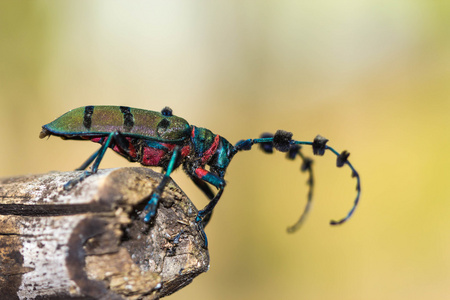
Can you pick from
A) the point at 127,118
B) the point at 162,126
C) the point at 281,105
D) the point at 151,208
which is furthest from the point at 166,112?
the point at 281,105

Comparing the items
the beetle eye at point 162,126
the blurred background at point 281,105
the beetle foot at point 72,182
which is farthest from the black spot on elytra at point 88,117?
the blurred background at point 281,105

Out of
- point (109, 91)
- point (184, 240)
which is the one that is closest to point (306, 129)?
point (109, 91)

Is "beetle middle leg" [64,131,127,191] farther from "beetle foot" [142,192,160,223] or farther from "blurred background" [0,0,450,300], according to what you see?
"blurred background" [0,0,450,300]

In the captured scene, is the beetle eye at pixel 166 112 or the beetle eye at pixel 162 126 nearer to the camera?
the beetle eye at pixel 162 126

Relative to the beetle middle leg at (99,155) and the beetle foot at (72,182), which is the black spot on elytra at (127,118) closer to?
the beetle middle leg at (99,155)

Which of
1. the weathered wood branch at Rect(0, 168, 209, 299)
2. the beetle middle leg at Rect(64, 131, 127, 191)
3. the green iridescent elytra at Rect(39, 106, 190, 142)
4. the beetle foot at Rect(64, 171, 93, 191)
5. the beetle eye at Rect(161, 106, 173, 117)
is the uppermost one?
the beetle eye at Rect(161, 106, 173, 117)

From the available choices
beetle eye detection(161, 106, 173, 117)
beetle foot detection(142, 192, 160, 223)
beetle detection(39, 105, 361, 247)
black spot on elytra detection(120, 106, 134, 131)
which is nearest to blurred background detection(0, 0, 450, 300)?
beetle detection(39, 105, 361, 247)
